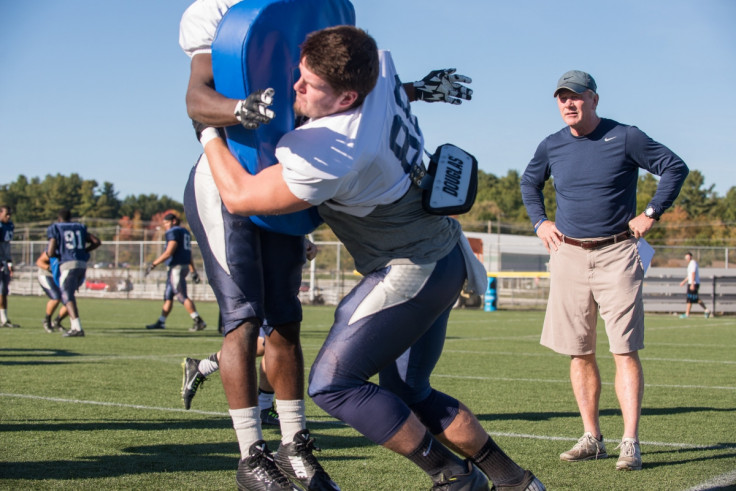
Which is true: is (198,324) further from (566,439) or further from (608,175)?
(608,175)

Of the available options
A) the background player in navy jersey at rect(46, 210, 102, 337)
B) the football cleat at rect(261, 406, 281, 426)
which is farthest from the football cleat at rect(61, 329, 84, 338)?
the football cleat at rect(261, 406, 281, 426)

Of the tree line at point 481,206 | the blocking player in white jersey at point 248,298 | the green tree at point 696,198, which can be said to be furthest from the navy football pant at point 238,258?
the green tree at point 696,198

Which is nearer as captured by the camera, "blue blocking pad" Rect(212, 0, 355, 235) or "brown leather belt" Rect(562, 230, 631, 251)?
"blue blocking pad" Rect(212, 0, 355, 235)

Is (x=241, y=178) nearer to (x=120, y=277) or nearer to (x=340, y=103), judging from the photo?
(x=340, y=103)

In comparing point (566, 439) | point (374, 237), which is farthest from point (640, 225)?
point (374, 237)

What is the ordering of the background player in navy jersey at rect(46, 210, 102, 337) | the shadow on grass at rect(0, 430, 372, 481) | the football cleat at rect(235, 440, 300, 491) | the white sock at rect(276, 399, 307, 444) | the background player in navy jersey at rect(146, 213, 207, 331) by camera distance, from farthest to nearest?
1. the background player in navy jersey at rect(146, 213, 207, 331)
2. the background player in navy jersey at rect(46, 210, 102, 337)
3. the shadow on grass at rect(0, 430, 372, 481)
4. the white sock at rect(276, 399, 307, 444)
5. the football cleat at rect(235, 440, 300, 491)

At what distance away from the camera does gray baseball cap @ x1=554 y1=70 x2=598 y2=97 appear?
4895mm

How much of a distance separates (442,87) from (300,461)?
176 centimetres

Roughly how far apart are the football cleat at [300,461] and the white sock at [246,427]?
0.16m

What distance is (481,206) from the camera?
10562cm

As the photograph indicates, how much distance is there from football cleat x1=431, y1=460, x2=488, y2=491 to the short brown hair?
4.59ft

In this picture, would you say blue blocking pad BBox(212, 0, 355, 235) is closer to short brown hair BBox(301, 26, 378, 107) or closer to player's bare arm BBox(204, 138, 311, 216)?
player's bare arm BBox(204, 138, 311, 216)

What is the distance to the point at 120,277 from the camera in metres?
35.8

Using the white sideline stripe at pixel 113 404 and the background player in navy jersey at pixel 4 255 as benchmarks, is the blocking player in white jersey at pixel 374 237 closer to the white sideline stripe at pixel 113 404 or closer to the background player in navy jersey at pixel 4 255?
the white sideline stripe at pixel 113 404
